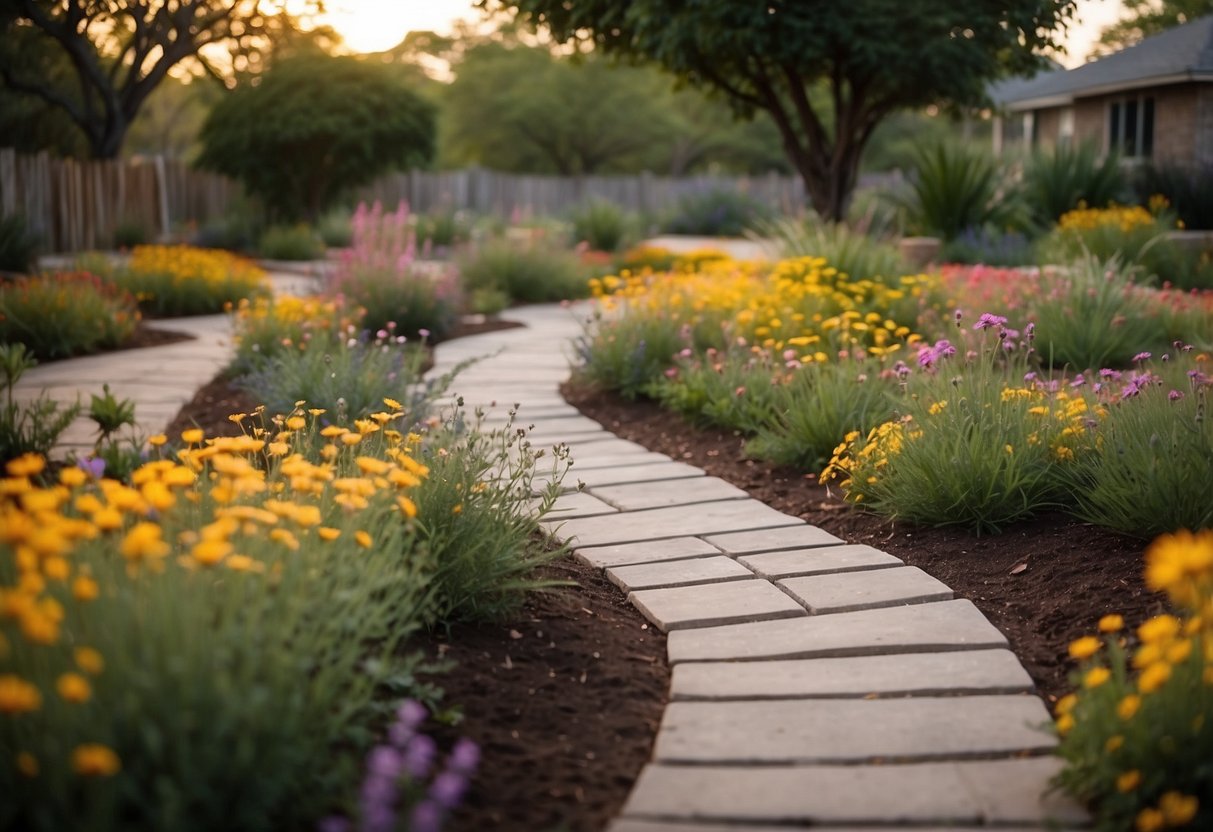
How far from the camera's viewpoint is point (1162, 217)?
1203 cm

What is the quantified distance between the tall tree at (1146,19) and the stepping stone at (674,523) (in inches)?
1107

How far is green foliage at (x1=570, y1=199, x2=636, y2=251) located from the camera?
15.9 m

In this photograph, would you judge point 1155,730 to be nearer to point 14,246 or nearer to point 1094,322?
point 1094,322

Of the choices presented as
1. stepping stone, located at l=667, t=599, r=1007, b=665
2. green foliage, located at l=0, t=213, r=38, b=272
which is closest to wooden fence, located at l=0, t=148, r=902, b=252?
green foliage, located at l=0, t=213, r=38, b=272

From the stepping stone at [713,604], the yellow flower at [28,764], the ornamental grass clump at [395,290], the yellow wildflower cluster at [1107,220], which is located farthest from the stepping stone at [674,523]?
the yellow wildflower cluster at [1107,220]

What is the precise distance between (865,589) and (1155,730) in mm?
1290

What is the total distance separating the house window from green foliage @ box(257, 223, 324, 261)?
13.1m

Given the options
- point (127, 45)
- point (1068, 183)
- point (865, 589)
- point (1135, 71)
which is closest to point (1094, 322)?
point (865, 589)

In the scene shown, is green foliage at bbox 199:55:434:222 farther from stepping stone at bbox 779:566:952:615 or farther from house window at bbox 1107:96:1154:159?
stepping stone at bbox 779:566:952:615

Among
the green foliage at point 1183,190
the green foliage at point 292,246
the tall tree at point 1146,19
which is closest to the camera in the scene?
the green foliage at point 1183,190

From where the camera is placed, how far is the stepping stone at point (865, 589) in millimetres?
3154

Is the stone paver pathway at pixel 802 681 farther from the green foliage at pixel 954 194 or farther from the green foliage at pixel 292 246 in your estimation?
the green foliage at pixel 292 246

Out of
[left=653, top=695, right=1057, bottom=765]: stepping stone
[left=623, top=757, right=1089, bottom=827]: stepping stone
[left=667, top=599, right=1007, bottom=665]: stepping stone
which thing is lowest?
[left=623, top=757, right=1089, bottom=827]: stepping stone

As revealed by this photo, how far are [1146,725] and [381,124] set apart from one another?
18632 mm
